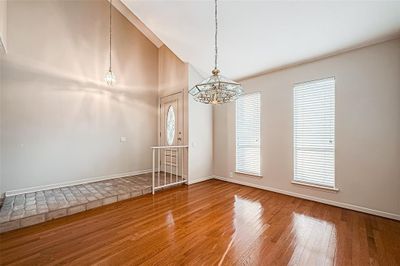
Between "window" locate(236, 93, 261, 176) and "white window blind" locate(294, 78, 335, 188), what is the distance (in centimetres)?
88

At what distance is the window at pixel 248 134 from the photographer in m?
4.47

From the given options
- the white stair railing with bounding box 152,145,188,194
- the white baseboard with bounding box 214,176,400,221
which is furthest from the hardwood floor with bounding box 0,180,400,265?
the white stair railing with bounding box 152,145,188,194

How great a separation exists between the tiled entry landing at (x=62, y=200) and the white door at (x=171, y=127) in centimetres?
99

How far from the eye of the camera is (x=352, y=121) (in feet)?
10.3

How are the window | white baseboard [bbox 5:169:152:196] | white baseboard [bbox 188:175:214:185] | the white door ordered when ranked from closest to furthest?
white baseboard [bbox 5:169:152:196], the window, white baseboard [bbox 188:175:214:185], the white door

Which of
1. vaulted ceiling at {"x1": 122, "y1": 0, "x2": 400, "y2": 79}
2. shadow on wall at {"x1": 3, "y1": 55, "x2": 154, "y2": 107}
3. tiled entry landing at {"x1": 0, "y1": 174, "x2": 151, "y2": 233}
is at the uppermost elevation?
vaulted ceiling at {"x1": 122, "y1": 0, "x2": 400, "y2": 79}

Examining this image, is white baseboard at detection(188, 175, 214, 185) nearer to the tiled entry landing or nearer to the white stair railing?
the white stair railing

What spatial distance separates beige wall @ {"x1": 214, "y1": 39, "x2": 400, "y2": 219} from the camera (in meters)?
2.80

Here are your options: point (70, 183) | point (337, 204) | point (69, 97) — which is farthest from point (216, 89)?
point (70, 183)

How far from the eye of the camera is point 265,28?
324 cm

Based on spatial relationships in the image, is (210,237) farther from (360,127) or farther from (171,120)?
(171,120)

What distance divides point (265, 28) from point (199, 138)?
9.84 feet

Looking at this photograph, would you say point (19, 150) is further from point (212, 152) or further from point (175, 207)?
point (212, 152)

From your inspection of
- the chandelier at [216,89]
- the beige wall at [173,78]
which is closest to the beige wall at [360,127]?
the chandelier at [216,89]
